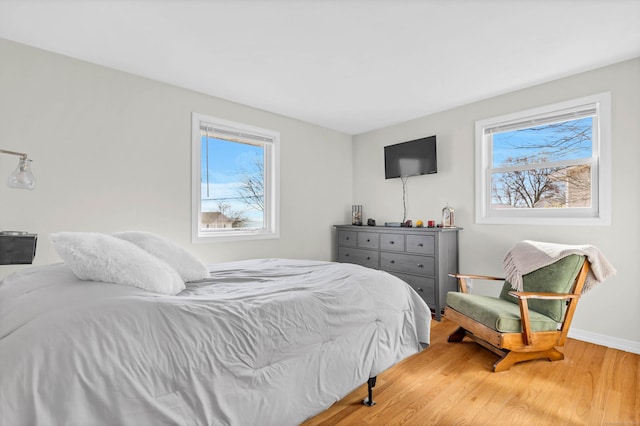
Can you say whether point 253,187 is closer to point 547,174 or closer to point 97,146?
point 97,146

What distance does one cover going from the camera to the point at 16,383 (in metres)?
0.86

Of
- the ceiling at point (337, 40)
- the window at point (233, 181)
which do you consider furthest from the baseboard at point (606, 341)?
the window at point (233, 181)

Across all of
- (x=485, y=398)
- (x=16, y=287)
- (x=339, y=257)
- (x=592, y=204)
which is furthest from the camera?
(x=339, y=257)

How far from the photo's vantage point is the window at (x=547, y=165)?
2939 millimetres

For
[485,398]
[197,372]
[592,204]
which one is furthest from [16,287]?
[592,204]

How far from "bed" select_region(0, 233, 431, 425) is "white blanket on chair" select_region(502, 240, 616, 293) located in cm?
163

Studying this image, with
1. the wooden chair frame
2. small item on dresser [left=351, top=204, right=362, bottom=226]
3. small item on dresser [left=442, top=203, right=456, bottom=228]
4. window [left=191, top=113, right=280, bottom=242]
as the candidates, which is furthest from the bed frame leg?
small item on dresser [left=351, top=204, right=362, bottom=226]

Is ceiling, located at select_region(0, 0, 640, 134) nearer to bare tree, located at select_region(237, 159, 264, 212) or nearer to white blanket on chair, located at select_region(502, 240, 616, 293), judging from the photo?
bare tree, located at select_region(237, 159, 264, 212)

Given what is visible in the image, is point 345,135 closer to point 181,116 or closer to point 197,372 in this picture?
point 181,116

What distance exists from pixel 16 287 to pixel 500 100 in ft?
14.0

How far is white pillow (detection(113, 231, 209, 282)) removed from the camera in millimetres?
1847

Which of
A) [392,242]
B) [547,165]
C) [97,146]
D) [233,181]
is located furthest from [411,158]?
[97,146]

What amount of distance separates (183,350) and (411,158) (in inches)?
147

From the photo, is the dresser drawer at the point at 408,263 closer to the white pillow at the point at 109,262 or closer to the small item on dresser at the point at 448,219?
the small item on dresser at the point at 448,219
